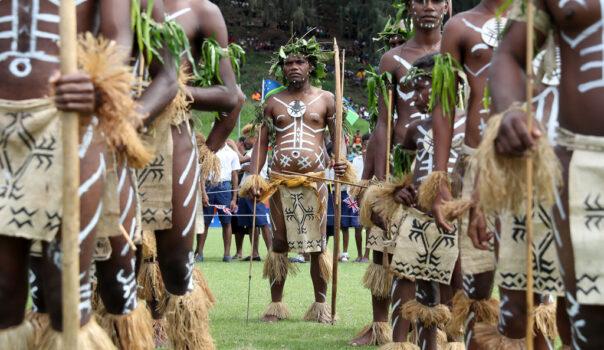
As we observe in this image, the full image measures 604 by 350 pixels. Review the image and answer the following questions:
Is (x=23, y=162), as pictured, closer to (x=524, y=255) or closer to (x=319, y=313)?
(x=524, y=255)

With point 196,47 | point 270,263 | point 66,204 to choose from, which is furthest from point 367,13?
point 66,204

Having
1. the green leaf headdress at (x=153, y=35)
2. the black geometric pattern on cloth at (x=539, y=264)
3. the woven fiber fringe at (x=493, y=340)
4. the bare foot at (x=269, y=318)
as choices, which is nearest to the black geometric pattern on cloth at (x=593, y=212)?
the black geometric pattern on cloth at (x=539, y=264)

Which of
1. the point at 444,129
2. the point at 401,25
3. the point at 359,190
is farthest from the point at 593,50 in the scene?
the point at 359,190

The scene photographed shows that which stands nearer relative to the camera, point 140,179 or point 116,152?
point 116,152

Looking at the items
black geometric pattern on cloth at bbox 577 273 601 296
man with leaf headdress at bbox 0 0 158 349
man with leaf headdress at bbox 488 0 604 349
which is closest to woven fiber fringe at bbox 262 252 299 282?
man with leaf headdress at bbox 0 0 158 349

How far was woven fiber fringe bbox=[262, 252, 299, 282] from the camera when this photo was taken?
10.2 meters

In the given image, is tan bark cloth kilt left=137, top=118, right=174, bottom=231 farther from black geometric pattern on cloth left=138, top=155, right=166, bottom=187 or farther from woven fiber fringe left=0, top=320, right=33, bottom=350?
woven fiber fringe left=0, top=320, right=33, bottom=350

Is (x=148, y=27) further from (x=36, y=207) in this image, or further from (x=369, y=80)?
(x=369, y=80)

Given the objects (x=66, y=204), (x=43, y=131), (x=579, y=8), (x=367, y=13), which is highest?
(x=367, y=13)

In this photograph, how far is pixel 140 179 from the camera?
611 cm

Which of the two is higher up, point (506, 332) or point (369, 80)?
point (369, 80)

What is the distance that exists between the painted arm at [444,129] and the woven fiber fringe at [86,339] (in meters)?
2.10

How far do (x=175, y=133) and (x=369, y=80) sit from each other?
2.40m

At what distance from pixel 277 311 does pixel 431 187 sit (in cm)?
434
